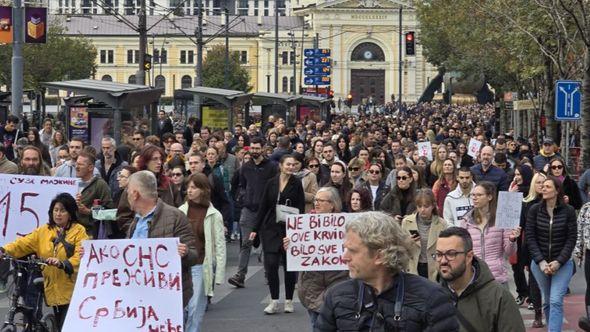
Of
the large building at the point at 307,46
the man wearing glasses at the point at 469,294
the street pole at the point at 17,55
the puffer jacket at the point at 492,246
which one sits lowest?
the puffer jacket at the point at 492,246

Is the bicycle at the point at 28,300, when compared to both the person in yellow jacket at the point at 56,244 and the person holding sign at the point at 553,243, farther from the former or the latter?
the person holding sign at the point at 553,243

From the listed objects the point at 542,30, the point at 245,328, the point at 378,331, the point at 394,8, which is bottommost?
the point at 245,328

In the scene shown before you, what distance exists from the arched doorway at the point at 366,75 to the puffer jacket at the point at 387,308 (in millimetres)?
139779

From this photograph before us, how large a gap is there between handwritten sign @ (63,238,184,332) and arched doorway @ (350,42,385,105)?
137m

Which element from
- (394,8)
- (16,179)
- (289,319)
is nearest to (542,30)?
(289,319)

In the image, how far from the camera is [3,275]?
41.7 feet

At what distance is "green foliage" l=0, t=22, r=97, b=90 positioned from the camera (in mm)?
73750

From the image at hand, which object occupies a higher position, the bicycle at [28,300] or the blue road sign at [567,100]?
the blue road sign at [567,100]

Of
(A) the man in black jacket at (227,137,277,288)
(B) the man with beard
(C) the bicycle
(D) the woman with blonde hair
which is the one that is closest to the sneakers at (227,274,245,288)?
(A) the man in black jacket at (227,137,277,288)

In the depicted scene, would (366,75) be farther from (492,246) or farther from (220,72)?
(492,246)

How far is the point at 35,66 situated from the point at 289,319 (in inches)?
2455

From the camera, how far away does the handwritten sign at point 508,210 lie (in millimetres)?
11617

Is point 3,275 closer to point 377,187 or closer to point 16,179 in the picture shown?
point 16,179

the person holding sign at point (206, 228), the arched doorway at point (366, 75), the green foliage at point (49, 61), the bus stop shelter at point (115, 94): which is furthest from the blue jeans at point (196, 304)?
the arched doorway at point (366, 75)
